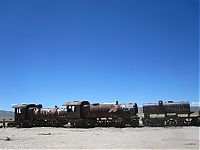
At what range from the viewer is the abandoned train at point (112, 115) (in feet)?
143

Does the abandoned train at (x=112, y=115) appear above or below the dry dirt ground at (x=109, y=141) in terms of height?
above

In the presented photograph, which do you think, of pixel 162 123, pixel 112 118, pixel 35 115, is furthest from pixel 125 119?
pixel 35 115

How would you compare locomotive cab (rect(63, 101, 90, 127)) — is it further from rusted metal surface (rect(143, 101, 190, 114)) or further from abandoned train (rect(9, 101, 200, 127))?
rusted metal surface (rect(143, 101, 190, 114))

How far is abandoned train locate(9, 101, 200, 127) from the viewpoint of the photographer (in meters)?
43.5

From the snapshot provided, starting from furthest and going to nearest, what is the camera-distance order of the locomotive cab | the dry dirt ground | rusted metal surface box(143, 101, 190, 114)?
the locomotive cab
rusted metal surface box(143, 101, 190, 114)
the dry dirt ground

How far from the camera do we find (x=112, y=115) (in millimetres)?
44875

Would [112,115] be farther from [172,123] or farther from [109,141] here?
[109,141]

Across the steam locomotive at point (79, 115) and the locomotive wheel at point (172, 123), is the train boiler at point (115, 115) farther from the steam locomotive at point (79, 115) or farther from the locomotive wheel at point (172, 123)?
the locomotive wheel at point (172, 123)

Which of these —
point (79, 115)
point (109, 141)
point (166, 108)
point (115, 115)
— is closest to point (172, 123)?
point (166, 108)

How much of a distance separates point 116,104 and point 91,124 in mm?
4404

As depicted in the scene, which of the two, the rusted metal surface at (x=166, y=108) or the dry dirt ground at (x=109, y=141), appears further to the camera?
the rusted metal surface at (x=166, y=108)

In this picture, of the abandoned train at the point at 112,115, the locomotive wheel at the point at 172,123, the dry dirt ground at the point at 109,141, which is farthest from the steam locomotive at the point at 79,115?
the dry dirt ground at the point at 109,141

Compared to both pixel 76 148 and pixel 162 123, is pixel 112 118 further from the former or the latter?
pixel 76 148

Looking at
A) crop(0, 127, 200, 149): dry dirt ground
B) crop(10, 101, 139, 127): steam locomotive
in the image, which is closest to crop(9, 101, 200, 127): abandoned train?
crop(10, 101, 139, 127): steam locomotive
